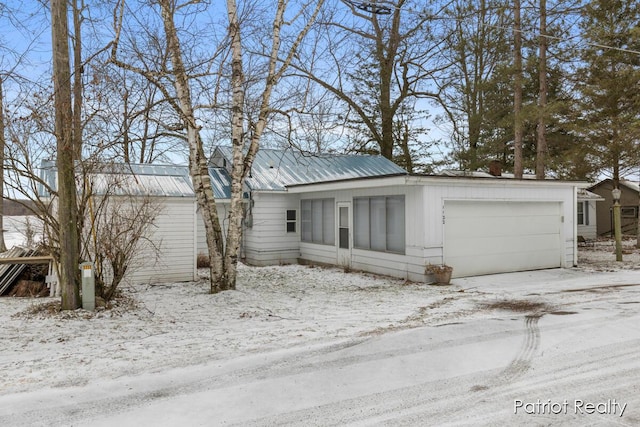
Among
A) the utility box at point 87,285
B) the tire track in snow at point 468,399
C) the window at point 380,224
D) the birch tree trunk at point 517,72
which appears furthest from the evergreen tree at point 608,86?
the utility box at point 87,285

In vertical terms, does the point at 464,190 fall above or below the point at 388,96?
below

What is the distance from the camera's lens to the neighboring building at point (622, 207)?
26109 mm

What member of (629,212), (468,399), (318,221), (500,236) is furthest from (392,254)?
(629,212)

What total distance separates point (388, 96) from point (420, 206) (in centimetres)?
1304

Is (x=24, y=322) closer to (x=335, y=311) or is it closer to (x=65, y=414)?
(x=65, y=414)

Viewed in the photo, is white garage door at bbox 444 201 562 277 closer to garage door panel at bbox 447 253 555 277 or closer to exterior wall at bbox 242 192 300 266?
garage door panel at bbox 447 253 555 277

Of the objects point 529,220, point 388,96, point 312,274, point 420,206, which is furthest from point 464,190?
point 388,96

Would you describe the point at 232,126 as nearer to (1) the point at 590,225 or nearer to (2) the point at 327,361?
(2) the point at 327,361

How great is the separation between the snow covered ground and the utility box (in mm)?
397

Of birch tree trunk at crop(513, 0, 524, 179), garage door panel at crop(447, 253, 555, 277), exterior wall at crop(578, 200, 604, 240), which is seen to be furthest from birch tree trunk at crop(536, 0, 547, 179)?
exterior wall at crop(578, 200, 604, 240)

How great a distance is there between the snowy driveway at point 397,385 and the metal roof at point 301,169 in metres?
9.85

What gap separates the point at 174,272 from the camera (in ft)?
38.1

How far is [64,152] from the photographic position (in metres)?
7.12

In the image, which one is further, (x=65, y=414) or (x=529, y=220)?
(x=529, y=220)
